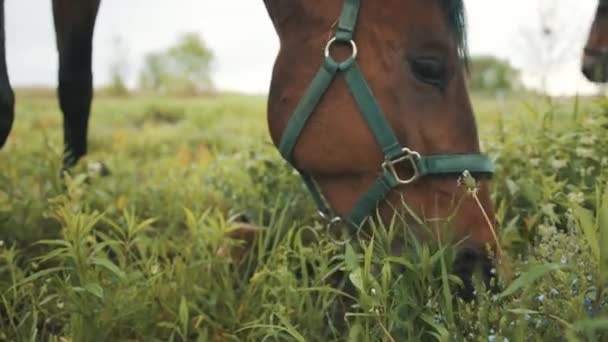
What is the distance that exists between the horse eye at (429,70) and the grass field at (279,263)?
0.47 metres

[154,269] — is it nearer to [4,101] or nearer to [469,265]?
[4,101]

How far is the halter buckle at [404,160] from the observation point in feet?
6.61

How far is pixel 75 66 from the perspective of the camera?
3.24 metres

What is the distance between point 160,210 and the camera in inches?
126

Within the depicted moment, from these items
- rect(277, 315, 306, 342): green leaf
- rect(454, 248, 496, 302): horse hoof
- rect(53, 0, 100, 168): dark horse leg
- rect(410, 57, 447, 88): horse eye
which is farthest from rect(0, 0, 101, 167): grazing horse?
rect(454, 248, 496, 302): horse hoof

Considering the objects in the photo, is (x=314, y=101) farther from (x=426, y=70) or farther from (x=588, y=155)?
(x=588, y=155)

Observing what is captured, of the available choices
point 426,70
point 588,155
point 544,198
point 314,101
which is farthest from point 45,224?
point 588,155

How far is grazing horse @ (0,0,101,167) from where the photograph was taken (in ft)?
10.1

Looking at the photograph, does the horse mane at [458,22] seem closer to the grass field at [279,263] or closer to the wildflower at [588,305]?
the grass field at [279,263]

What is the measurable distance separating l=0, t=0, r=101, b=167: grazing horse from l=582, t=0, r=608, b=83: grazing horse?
2.22 metres

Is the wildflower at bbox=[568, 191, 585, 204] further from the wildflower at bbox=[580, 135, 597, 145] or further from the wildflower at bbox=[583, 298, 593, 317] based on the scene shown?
the wildflower at bbox=[583, 298, 593, 317]

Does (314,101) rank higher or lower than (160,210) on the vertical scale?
higher

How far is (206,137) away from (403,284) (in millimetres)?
5834

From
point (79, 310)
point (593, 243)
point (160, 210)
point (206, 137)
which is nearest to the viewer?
point (593, 243)
